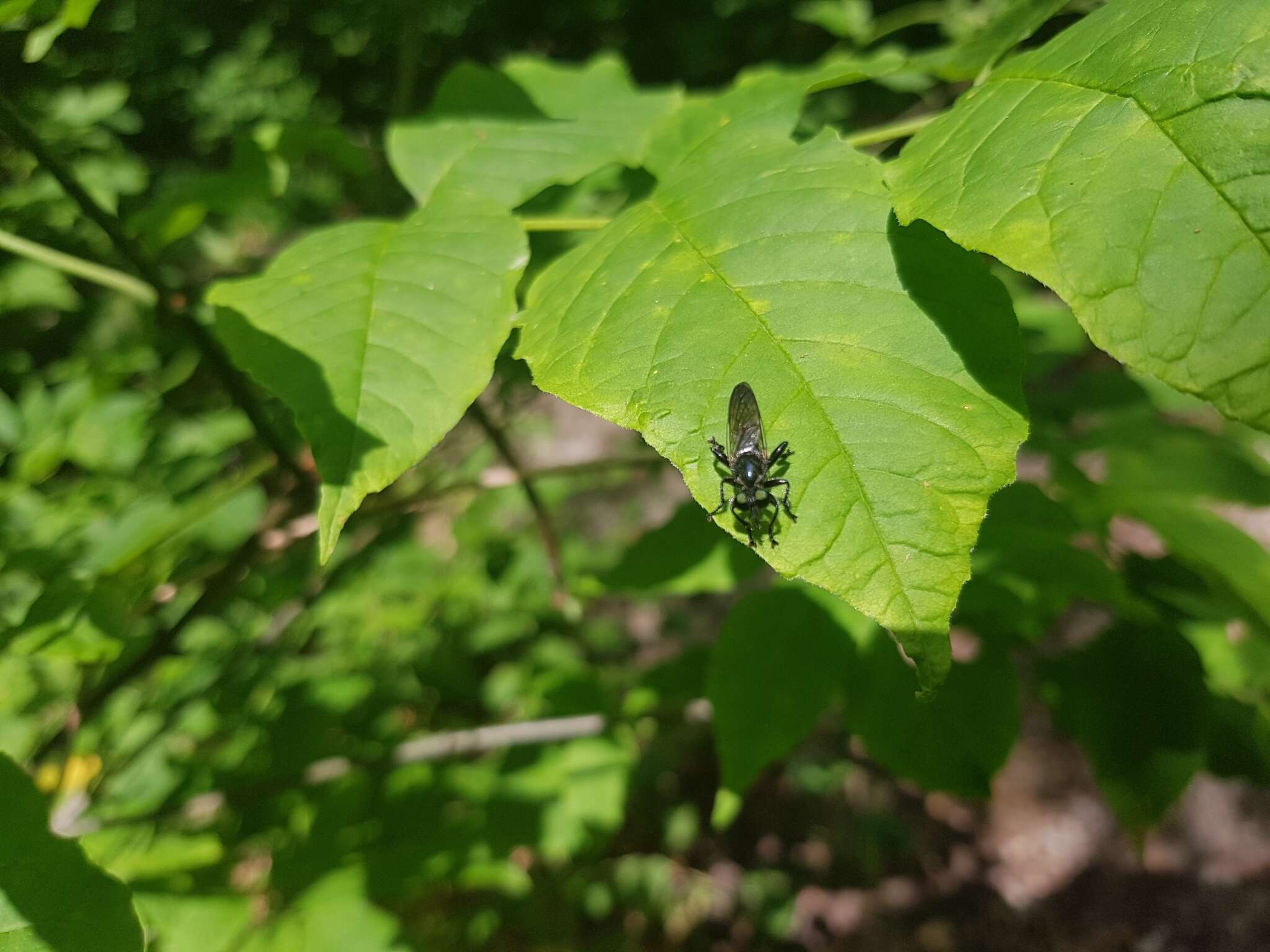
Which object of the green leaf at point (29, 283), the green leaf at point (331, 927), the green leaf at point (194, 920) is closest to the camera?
the green leaf at point (194, 920)

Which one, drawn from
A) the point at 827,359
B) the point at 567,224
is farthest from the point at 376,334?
the point at 827,359

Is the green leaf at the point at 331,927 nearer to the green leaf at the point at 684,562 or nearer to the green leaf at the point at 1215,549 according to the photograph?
the green leaf at the point at 684,562

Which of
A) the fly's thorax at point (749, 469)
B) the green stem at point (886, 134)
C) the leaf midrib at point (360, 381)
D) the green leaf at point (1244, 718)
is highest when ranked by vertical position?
the green stem at point (886, 134)

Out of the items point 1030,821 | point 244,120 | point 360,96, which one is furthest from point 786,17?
point 1030,821

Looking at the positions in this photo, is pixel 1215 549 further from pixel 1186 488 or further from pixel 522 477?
pixel 522 477

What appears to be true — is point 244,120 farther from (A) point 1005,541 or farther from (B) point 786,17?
(A) point 1005,541

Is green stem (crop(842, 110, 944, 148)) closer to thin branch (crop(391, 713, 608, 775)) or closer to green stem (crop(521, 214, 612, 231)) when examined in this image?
green stem (crop(521, 214, 612, 231))

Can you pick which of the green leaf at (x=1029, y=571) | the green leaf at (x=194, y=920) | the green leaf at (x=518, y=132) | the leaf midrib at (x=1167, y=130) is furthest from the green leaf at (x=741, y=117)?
the green leaf at (x=194, y=920)
